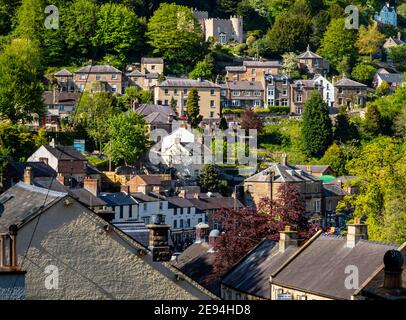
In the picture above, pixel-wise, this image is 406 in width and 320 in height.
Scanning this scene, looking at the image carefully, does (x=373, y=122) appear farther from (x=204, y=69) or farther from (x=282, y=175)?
(x=282, y=175)

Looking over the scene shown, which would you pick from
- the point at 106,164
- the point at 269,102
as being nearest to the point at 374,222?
the point at 106,164

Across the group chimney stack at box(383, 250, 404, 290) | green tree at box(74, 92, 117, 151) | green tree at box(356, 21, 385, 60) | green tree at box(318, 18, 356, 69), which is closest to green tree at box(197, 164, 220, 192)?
green tree at box(74, 92, 117, 151)

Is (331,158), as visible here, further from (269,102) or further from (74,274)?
(74,274)

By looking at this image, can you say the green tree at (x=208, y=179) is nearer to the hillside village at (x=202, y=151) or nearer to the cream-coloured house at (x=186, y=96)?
the hillside village at (x=202, y=151)

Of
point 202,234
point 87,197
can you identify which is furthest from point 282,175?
point 202,234

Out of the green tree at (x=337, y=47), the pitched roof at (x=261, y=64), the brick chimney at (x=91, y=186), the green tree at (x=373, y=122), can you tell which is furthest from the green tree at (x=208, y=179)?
the green tree at (x=337, y=47)

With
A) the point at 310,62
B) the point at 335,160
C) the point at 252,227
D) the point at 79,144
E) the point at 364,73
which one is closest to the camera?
the point at 252,227
